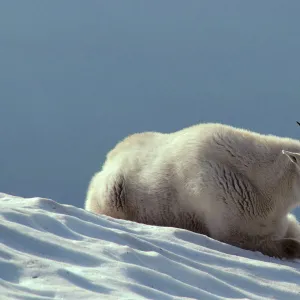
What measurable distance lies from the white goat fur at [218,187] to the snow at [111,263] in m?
0.83

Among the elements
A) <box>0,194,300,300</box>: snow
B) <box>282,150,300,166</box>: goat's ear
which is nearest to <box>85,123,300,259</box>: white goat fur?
<box>282,150,300,166</box>: goat's ear

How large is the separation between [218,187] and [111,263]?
3184 millimetres

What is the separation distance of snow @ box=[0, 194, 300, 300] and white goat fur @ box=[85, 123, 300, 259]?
0.83m

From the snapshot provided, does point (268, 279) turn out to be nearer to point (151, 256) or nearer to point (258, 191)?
point (151, 256)

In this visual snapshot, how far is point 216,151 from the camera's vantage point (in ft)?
Result: 27.5

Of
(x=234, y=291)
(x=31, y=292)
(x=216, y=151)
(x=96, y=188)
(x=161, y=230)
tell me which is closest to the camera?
(x=31, y=292)

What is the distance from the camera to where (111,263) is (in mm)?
5219

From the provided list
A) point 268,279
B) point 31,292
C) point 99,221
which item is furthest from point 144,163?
point 31,292

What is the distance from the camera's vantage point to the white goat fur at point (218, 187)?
823cm

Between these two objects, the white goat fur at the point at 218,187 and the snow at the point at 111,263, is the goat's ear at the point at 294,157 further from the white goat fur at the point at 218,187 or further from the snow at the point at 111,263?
the snow at the point at 111,263

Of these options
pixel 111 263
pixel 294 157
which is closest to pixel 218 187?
pixel 294 157

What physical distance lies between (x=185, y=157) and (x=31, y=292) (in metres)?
4.31

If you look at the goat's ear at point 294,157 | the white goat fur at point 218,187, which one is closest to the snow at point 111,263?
the white goat fur at point 218,187

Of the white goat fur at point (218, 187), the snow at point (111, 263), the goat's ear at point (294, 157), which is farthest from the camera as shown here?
the white goat fur at point (218, 187)
